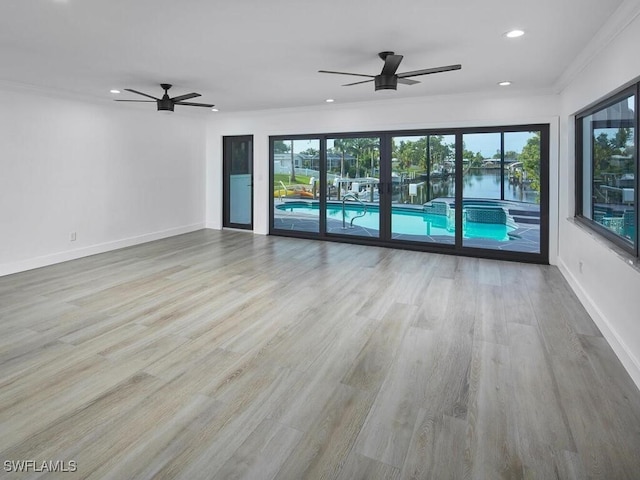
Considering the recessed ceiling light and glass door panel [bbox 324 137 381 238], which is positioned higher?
the recessed ceiling light

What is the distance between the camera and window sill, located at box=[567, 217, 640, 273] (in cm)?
283

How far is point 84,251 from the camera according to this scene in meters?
6.38

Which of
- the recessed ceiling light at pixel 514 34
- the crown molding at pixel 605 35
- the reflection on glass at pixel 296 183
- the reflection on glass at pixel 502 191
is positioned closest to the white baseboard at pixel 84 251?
the reflection on glass at pixel 296 183

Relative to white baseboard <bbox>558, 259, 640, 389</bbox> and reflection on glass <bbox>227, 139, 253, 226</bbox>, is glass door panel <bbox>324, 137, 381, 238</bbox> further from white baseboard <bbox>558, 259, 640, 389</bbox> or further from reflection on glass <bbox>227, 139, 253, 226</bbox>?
white baseboard <bbox>558, 259, 640, 389</bbox>

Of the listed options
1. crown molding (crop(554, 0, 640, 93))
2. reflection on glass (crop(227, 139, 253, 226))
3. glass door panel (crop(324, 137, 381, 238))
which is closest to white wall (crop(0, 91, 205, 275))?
reflection on glass (crop(227, 139, 253, 226))

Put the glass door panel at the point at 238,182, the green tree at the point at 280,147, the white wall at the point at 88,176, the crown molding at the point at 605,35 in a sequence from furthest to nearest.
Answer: the glass door panel at the point at 238,182 → the green tree at the point at 280,147 → the white wall at the point at 88,176 → the crown molding at the point at 605,35

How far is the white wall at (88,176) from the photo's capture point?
538 centimetres

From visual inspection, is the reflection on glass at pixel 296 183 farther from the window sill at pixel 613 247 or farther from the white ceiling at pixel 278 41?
the window sill at pixel 613 247

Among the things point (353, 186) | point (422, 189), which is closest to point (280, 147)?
point (353, 186)

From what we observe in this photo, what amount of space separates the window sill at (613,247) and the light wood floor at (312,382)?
69cm

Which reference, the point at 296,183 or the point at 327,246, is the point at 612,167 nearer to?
the point at 327,246

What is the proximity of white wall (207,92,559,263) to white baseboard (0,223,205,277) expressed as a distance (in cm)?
115

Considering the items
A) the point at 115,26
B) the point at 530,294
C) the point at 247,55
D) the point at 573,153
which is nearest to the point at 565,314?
the point at 530,294

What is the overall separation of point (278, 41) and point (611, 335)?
363 cm
